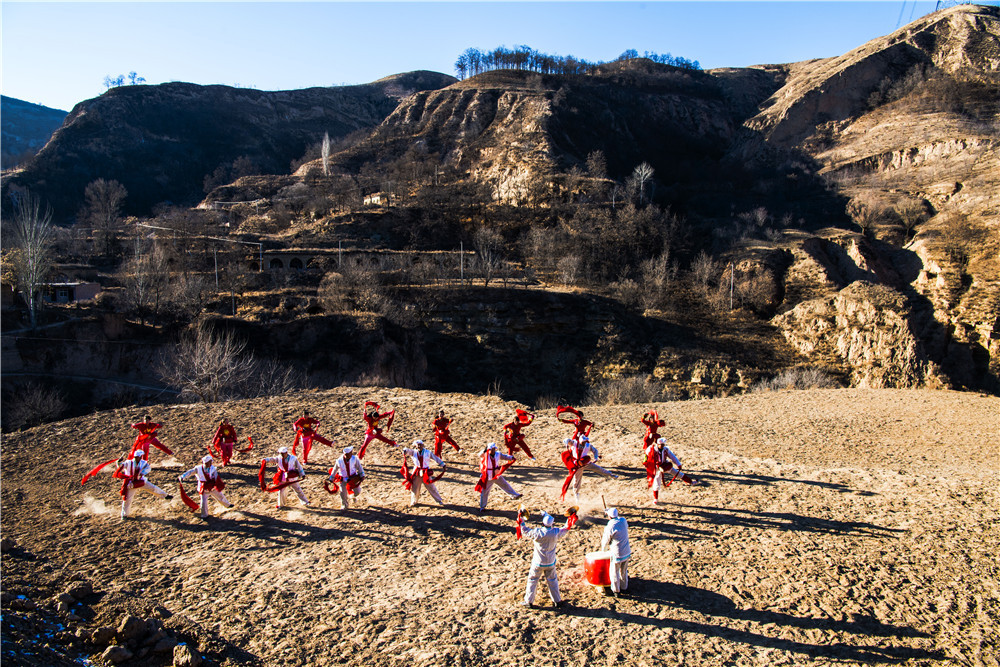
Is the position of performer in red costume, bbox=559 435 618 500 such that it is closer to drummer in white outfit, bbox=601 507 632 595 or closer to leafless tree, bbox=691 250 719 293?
drummer in white outfit, bbox=601 507 632 595

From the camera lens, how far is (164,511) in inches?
364

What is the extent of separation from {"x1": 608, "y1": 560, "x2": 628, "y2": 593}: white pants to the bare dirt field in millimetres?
160

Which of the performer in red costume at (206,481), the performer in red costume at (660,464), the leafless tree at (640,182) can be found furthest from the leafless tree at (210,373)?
the leafless tree at (640,182)

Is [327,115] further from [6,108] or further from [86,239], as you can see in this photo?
[6,108]

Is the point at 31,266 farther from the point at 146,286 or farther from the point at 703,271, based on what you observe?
the point at 703,271

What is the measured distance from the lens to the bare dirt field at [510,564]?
5.77m

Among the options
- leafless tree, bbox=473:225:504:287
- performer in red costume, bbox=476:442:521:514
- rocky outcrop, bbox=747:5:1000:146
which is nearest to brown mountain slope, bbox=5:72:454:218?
leafless tree, bbox=473:225:504:287

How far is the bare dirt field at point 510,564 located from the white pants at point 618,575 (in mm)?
160

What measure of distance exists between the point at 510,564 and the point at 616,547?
1696 mm

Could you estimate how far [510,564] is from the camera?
7266 millimetres

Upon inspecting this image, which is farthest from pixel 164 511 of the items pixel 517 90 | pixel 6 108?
pixel 6 108

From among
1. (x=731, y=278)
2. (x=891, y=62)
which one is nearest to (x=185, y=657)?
(x=731, y=278)

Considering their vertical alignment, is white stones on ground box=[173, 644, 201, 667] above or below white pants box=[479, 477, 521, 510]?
below

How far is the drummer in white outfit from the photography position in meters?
6.23
